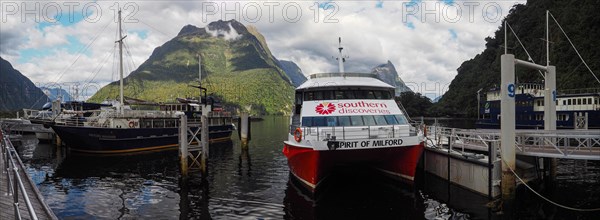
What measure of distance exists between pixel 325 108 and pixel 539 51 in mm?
108624

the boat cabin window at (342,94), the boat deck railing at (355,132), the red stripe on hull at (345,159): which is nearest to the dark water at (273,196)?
the red stripe on hull at (345,159)

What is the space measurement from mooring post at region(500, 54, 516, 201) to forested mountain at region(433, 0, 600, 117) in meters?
28.6

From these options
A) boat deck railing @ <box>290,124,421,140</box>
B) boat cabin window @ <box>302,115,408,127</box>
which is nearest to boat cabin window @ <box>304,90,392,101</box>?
boat cabin window @ <box>302,115,408,127</box>

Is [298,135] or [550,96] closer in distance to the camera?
[298,135]

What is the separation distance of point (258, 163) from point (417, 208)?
58.8 feet

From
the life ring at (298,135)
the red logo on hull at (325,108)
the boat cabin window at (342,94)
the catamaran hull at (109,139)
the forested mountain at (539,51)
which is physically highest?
the forested mountain at (539,51)

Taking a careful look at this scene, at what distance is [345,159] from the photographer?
58.4 feet

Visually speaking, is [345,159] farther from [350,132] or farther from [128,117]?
[128,117]

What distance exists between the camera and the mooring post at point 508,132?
53.1 feet

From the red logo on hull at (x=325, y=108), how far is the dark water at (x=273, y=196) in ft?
14.2

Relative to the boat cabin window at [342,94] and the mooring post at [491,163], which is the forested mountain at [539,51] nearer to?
the boat cabin window at [342,94]

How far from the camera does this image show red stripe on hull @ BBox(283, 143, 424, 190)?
17062 millimetres

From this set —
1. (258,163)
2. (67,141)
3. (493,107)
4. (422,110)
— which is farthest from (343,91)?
(422,110)

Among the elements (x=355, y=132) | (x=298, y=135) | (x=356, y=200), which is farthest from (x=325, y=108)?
(x=356, y=200)
